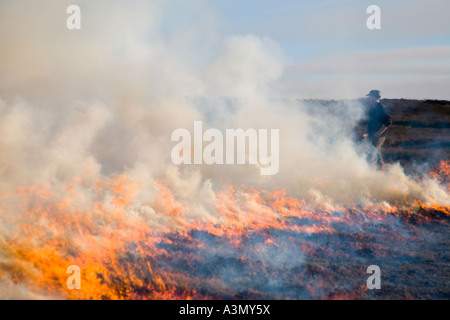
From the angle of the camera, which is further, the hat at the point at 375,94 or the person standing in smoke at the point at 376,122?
the hat at the point at 375,94

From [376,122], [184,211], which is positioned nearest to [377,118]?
[376,122]

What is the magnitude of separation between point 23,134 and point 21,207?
2.86 m

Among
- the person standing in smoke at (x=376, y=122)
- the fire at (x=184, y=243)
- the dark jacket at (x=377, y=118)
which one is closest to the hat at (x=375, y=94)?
the person standing in smoke at (x=376, y=122)

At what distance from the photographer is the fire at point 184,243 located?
17.8ft

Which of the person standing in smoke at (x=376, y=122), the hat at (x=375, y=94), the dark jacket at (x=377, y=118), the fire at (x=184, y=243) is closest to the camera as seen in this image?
the fire at (x=184, y=243)

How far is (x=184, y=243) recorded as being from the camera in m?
6.97

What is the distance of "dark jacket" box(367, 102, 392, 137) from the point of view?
10.7 meters

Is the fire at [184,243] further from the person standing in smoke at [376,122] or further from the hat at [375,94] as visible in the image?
the hat at [375,94]

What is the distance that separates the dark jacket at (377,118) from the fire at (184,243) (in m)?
3.16

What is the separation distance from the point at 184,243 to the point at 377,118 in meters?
8.56

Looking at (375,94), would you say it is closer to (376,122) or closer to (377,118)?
(377,118)

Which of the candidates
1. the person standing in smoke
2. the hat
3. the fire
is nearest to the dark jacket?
the person standing in smoke
